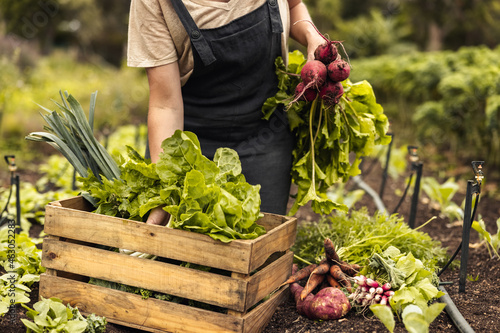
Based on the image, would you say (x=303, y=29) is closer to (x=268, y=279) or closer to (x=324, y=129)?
(x=324, y=129)

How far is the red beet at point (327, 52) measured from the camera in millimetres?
2367

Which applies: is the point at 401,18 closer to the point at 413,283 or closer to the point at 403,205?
the point at 403,205

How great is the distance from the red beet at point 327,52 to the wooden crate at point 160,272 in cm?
78

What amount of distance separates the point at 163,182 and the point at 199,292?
1.61ft

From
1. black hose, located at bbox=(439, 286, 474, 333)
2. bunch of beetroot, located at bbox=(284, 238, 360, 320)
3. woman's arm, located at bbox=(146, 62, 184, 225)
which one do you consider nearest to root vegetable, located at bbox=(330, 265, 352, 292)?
bunch of beetroot, located at bbox=(284, 238, 360, 320)

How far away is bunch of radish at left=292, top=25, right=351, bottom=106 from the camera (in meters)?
2.34

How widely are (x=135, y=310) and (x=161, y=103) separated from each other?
98cm

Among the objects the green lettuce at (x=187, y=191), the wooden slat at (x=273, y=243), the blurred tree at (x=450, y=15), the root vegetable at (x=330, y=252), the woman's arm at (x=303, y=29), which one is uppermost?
the blurred tree at (x=450, y=15)

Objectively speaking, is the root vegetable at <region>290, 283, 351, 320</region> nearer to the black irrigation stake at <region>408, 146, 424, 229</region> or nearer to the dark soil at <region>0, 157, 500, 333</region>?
the dark soil at <region>0, 157, 500, 333</region>

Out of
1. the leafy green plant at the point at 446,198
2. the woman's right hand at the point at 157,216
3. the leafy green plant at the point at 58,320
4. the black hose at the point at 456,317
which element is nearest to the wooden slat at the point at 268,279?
the woman's right hand at the point at 157,216

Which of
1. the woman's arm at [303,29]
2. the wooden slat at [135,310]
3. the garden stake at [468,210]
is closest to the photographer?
the wooden slat at [135,310]

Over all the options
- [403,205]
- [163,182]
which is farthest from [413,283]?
[403,205]

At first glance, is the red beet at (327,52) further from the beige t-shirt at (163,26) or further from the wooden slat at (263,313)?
the wooden slat at (263,313)

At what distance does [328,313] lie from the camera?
2275mm
